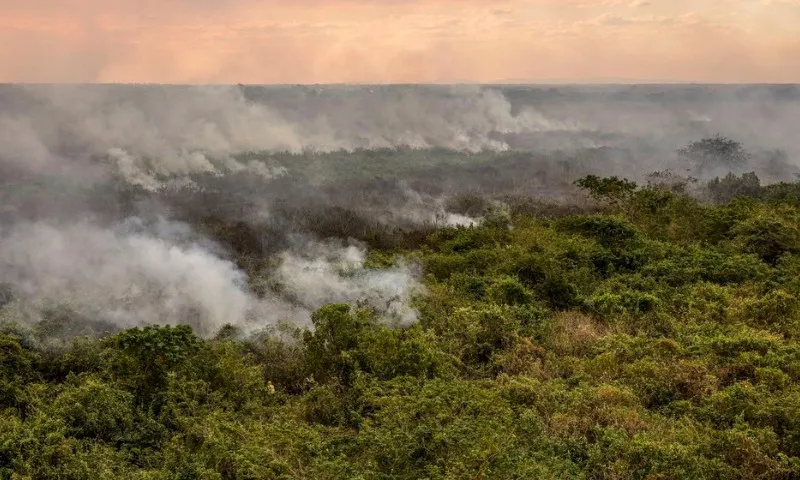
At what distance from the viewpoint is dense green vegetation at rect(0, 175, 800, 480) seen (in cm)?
1065

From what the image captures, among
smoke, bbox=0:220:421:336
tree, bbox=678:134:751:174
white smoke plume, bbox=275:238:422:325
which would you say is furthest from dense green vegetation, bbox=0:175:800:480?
tree, bbox=678:134:751:174

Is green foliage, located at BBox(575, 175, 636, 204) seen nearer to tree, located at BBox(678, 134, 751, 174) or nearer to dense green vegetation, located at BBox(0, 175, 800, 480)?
dense green vegetation, located at BBox(0, 175, 800, 480)

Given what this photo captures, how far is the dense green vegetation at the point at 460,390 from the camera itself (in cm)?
1065

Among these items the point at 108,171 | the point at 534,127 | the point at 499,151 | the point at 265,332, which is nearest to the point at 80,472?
the point at 265,332

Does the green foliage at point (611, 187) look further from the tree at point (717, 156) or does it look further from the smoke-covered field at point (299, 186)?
the tree at point (717, 156)

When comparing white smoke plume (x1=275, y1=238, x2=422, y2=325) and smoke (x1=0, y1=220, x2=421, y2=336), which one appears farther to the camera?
white smoke plume (x1=275, y1=238, x2=422, y2=325)

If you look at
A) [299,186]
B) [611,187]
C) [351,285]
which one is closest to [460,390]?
[351,285]

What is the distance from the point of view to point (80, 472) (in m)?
10.4

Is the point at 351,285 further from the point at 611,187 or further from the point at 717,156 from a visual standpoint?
the point at 717,156

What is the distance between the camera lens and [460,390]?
12.9m

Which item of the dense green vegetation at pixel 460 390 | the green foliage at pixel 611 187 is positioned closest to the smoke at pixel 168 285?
the dense green vegetation at pixel 460 390

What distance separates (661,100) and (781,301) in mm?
140419

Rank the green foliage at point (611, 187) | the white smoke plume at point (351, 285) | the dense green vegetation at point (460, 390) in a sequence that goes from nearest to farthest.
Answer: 1. the dense green vegetation at point (460, 390)
2. the white smoke plume at point (351, 285)
3. the green foliage at point (611, 187)

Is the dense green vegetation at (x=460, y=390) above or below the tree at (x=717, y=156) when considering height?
below
